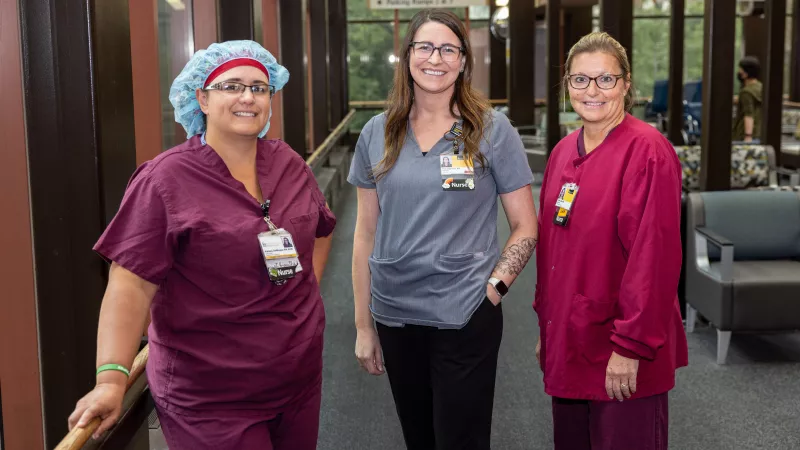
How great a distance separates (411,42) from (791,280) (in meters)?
3.41

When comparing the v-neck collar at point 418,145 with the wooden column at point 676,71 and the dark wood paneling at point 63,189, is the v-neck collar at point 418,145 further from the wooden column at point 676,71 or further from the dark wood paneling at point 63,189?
the wooden column at point 676,71

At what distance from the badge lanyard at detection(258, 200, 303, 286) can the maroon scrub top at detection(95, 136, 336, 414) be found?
3 cm

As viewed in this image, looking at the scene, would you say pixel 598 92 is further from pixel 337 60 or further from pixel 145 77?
pixel 337 60

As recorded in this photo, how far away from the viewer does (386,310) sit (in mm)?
2322

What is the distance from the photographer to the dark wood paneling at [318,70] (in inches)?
457

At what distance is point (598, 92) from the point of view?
2.26 meters

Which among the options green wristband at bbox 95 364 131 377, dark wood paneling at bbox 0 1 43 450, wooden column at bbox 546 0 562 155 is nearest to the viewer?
green wristband at bbox 95 364 131 377

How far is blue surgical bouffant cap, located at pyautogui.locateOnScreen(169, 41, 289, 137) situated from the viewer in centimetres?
194

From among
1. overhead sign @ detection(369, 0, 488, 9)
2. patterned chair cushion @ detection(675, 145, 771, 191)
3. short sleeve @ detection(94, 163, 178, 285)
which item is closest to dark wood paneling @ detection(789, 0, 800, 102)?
overhead sign @ detection(369, 0, 488, 9)

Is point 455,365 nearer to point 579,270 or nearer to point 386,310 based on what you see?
Answer: point 386,310

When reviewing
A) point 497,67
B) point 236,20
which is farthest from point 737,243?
point 497,67

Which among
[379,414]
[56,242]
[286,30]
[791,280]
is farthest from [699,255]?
[286,30]

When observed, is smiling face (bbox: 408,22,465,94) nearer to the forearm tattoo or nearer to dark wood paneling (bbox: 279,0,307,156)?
the forearm tattoo

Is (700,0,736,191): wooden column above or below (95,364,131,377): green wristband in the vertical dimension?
above
